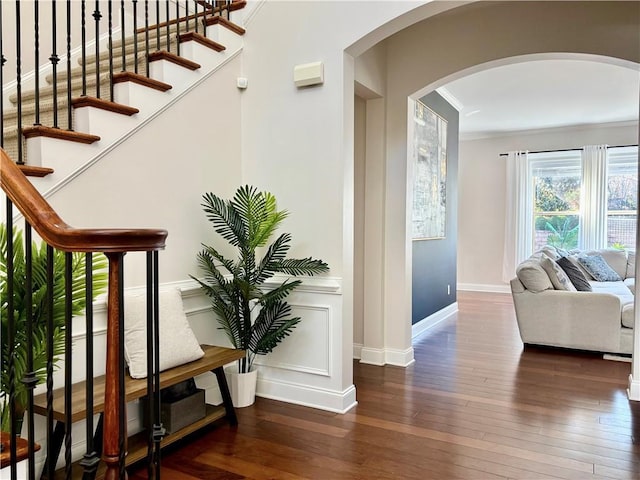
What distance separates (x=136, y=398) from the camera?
2.10 metres

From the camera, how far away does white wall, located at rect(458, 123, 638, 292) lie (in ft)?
26.8

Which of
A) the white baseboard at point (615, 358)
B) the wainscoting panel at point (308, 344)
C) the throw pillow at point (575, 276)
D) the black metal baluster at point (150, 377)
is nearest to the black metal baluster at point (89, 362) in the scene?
the black metal baluster at point (150, 377)

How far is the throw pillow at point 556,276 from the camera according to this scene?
455 cm

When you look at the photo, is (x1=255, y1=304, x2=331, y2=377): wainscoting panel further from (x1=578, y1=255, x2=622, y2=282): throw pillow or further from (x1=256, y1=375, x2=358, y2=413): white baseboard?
(x1=578, y1=255, x2=622, y2=282): throw pillow

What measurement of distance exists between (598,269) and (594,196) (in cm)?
187

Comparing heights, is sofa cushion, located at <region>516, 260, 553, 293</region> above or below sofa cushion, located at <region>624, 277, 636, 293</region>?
above

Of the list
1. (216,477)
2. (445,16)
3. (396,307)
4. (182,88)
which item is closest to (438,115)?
(445,16)

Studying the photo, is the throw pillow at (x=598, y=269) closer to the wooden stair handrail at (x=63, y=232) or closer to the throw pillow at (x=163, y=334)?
the throw pillow at (x=163, y=334)

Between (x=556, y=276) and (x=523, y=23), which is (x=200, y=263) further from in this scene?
(x=556, y=276)

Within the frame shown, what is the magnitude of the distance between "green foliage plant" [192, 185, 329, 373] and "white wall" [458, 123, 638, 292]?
6116 mm

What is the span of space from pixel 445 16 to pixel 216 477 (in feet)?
11.6

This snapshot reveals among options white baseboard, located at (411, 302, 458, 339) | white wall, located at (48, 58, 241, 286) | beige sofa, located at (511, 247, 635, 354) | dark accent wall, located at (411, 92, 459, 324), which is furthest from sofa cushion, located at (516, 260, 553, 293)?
white wall, located at (48, 58, 241, 286)

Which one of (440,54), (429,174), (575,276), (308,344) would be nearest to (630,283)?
(575,276)

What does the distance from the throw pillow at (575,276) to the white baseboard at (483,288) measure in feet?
10.4
